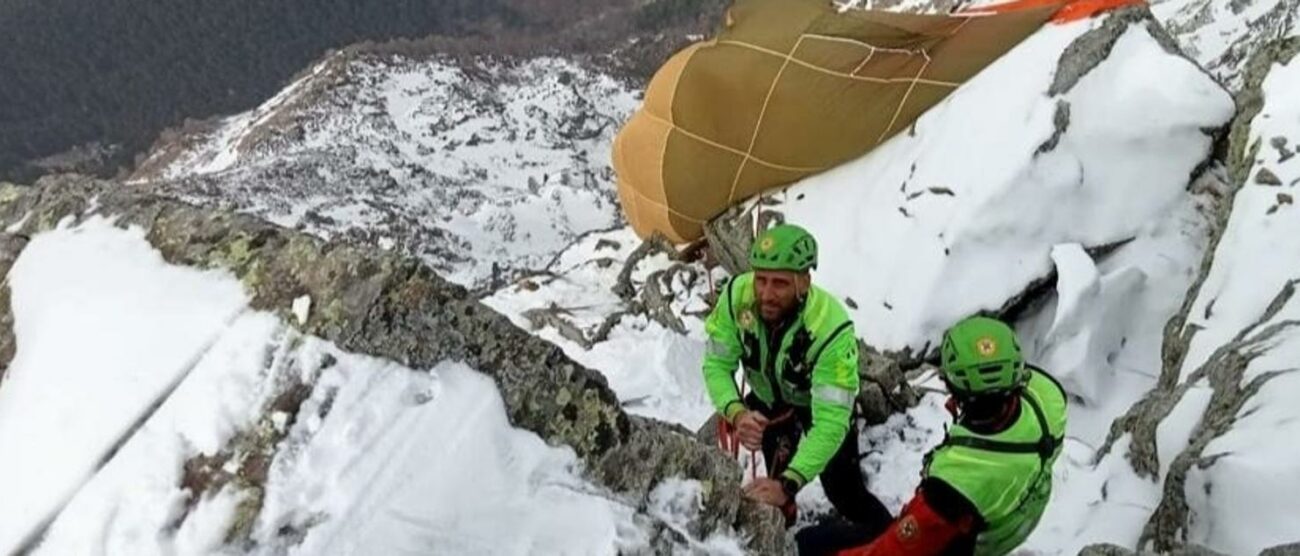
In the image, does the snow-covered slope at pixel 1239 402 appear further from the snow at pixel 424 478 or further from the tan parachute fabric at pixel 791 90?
the tan parachute fabric at pixel 791 90

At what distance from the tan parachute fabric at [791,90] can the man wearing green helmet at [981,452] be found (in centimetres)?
912

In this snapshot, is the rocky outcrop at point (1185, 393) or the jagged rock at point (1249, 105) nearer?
the rocky outcrop at point (1185, 393)

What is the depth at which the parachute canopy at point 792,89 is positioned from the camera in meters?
13.4

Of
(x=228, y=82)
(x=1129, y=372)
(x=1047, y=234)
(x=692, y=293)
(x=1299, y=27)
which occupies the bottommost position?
(x=228, y=82)

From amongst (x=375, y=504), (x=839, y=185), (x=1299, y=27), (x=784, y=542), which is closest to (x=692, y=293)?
(x=839, y=185)

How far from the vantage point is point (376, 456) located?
439 centimetres

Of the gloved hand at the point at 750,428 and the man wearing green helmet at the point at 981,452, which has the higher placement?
the man wearing green helmet at the point at 981,452

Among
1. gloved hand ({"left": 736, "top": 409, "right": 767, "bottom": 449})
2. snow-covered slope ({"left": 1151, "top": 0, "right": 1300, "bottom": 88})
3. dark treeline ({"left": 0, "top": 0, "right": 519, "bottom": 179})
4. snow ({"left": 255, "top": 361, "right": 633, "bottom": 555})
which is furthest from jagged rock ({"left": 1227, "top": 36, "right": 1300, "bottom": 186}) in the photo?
dark treeline ({"left": 0, "top": 0, "right": 519, "bottom": 179})

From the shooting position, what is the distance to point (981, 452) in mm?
4594

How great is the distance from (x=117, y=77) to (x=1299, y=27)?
112m

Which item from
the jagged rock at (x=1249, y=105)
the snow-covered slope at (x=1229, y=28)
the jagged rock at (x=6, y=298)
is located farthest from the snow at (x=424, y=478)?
the snow-covered slope at (x=1229, y=28)

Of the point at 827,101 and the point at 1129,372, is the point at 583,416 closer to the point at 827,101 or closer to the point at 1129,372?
the point at 1129,372

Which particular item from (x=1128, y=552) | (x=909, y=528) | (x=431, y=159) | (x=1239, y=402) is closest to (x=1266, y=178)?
(x=1239, y=402)

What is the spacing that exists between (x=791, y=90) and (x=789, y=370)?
8640 millimetres
